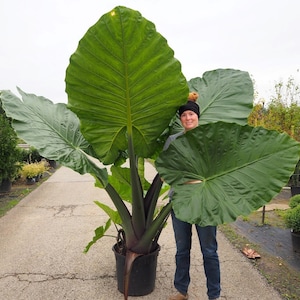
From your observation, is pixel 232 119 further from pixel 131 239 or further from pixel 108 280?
pixel 108 280

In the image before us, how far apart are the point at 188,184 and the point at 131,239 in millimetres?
883

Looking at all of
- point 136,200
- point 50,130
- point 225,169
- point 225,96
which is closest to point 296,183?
point 225,96

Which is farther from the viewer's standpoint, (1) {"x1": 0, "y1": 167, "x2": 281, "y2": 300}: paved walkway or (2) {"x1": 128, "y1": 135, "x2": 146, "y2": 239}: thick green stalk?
(1) {"x1": 0, "y1": 167, "x2": 281, "y2": 300}: paved walkway

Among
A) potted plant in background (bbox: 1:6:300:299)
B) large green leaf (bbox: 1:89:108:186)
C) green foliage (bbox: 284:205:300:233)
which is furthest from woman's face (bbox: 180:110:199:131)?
green foliage (bbox: 284:205:300:233)

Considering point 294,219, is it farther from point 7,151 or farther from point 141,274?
point 7,151

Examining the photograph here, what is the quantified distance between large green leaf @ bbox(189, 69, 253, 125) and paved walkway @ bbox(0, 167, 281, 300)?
1405 millimetres

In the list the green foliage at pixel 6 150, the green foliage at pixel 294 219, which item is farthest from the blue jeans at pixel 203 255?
the green foliage at pixel 6 150

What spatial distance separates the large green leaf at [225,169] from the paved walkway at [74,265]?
4.12 feet

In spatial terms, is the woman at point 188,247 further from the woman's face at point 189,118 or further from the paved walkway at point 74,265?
the paved walkway at point 74,265

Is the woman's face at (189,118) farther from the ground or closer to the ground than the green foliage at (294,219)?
farther from the ground

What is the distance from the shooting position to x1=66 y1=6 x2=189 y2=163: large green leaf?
1455 millimetres

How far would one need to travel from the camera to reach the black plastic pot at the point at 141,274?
2.42m

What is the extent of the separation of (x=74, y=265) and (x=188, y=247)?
1.39 metres

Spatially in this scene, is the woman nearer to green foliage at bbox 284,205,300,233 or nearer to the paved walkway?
the paved walkway
